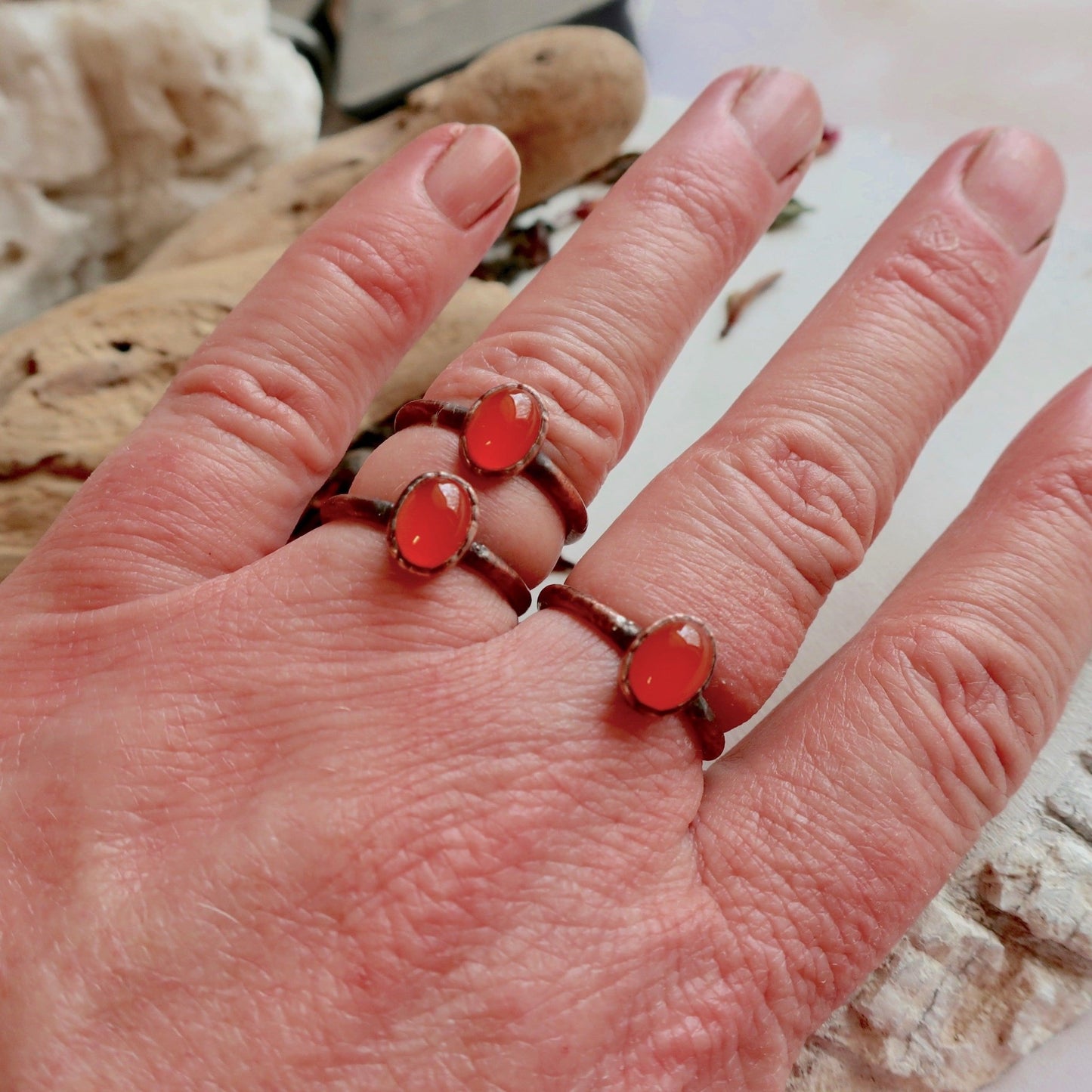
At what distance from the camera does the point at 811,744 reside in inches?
35.0

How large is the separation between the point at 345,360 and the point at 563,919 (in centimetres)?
61

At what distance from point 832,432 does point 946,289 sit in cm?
23

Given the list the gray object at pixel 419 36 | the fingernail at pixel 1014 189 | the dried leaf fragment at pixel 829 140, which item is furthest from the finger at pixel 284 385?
the gray object at pixel 419 36

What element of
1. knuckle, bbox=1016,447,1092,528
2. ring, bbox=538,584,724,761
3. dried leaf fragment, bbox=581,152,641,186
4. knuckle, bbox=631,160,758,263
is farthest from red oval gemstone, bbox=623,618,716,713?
dried leaf fragment, bbox=581,152,641,186

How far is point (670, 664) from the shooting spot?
0.82m

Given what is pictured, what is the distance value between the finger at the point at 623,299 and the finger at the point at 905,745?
0.99ft

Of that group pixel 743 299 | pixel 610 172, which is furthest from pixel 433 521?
pixel 610 172

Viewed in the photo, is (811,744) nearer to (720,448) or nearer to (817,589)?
(817,589)

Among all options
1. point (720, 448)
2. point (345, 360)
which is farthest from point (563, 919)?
point (345, 360)

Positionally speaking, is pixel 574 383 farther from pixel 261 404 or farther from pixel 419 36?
pixel 419 36

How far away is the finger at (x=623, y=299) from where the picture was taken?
0.94 m

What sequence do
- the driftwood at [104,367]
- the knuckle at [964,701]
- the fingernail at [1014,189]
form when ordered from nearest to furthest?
the knuckle at [964,701]
the fingernail at [1014,189]
the driftwood at [104,367]

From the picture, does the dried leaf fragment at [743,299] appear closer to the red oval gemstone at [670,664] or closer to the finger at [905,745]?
the finger at [905,745]

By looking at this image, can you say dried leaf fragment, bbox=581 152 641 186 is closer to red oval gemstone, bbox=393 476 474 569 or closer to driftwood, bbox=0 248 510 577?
driftwood, bbox=0 248 510 577
